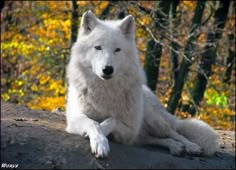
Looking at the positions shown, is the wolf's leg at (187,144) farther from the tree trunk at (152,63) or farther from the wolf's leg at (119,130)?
the tree trunk at (152,63)

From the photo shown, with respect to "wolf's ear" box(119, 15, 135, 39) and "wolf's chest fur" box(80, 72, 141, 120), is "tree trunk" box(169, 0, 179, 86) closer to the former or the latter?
"wolf's ear" box(119, 15, 135, 39)

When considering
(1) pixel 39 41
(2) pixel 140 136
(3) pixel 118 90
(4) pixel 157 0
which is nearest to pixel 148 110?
(2) pixel 140 136

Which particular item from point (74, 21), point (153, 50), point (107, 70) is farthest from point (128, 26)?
point (74, 21)

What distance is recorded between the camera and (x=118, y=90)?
226 inches

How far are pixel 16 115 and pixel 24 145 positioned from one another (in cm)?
194

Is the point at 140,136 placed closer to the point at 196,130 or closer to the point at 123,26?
the point at 196,130

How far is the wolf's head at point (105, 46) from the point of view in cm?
527

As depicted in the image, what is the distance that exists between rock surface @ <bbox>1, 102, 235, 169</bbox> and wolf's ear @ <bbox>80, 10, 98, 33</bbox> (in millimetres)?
1340

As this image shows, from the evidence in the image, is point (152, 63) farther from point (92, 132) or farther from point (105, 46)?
point (92, 132)

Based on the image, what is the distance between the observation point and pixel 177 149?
5906 millimetres

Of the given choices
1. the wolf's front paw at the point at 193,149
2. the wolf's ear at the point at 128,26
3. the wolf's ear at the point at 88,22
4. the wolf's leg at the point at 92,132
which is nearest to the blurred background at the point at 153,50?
the wolf's front paw at the point at 193,149

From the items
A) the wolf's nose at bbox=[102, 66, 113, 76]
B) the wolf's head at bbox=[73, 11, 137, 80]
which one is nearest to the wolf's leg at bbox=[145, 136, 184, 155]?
the wolf's head at bbox=[73, 11, 137, 80]

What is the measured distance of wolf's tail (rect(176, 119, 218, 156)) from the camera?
6.25 metres

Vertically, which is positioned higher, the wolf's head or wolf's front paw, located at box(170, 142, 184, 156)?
the wolf's head
